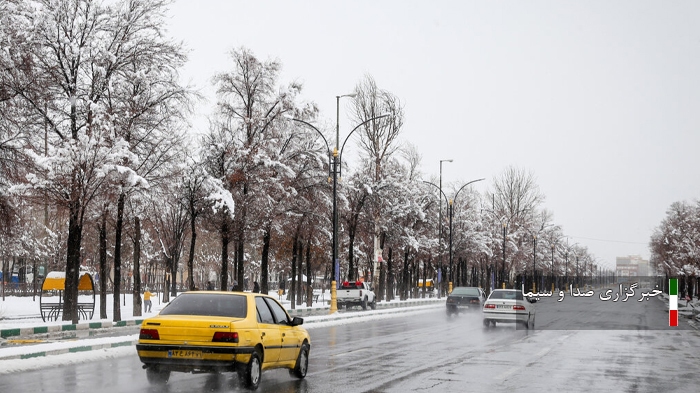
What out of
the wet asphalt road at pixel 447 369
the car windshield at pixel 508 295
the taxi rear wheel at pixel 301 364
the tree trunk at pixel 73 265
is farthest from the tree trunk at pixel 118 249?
the taxi rear wheel at pixel 301 364

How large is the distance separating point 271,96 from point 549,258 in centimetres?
9876

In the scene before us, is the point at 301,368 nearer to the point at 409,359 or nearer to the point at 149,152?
the point at 409,359

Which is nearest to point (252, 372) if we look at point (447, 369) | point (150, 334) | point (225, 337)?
point (225, 337)

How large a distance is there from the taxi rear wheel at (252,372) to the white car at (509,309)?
846 inches

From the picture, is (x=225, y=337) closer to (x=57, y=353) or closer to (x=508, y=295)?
(x=57, y=353)

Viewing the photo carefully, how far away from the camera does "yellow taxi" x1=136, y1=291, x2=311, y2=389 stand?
12.0 metres

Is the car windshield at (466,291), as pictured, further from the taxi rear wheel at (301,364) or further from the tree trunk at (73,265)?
the taxi rear wheel at (301,364)

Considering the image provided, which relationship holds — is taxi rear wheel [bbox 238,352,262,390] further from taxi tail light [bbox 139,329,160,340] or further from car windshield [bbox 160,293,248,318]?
taxi tail light [bbox 139,329,160,340]

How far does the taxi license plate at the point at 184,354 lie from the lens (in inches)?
471

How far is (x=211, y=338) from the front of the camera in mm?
12000

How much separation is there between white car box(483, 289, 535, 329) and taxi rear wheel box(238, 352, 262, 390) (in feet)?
70.5

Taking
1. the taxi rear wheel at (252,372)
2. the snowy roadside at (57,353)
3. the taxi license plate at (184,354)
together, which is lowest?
the snowy roadside at (57,353)

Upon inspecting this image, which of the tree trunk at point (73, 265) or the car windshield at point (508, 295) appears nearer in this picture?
the tree trunk at point (73, 265)

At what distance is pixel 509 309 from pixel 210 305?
2203cm
